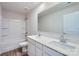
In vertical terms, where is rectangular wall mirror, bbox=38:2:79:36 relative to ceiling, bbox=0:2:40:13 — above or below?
below

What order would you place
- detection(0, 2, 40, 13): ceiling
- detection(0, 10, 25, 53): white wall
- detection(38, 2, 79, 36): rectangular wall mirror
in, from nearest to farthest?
detection(38, 2, 79, 36): rectangular wall mirror, detection(0, 2, 40, 13): ceiling, detection(0, 10, 25, 53): white wall

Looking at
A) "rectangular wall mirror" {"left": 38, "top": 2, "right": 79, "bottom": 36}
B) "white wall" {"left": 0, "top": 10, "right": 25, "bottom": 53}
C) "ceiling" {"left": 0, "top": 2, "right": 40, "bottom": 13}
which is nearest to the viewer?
"rectangular wall mirror" {"left": 38, "top": 2, "right": 79, "bottom": 36}

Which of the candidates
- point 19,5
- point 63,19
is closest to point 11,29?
point 19,5

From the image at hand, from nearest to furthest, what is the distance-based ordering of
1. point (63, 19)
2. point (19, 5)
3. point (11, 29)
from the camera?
point (63, 19), point (19, 5), point (11, 29)

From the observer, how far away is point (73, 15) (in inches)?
49.6

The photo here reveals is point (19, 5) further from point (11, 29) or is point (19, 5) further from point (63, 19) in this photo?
point (63, 19)

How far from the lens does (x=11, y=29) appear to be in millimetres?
3176

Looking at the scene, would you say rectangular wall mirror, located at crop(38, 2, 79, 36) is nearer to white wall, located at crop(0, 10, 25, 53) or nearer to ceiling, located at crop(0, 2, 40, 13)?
ceiling, located at crop(0, 2, 40, 13)

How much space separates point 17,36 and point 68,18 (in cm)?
292

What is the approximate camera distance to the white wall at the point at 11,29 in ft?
9.56

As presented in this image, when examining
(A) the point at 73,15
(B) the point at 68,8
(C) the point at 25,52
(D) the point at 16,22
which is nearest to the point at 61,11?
(B) the point at 68,8

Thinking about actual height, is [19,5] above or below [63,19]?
above

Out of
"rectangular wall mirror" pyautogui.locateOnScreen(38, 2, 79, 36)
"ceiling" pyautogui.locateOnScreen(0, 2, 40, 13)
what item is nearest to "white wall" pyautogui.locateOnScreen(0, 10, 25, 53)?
"ceiling" pyautogui.locateOnScreen(0, 2, 40, 13)

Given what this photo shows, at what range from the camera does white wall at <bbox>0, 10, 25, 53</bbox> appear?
2.91m
